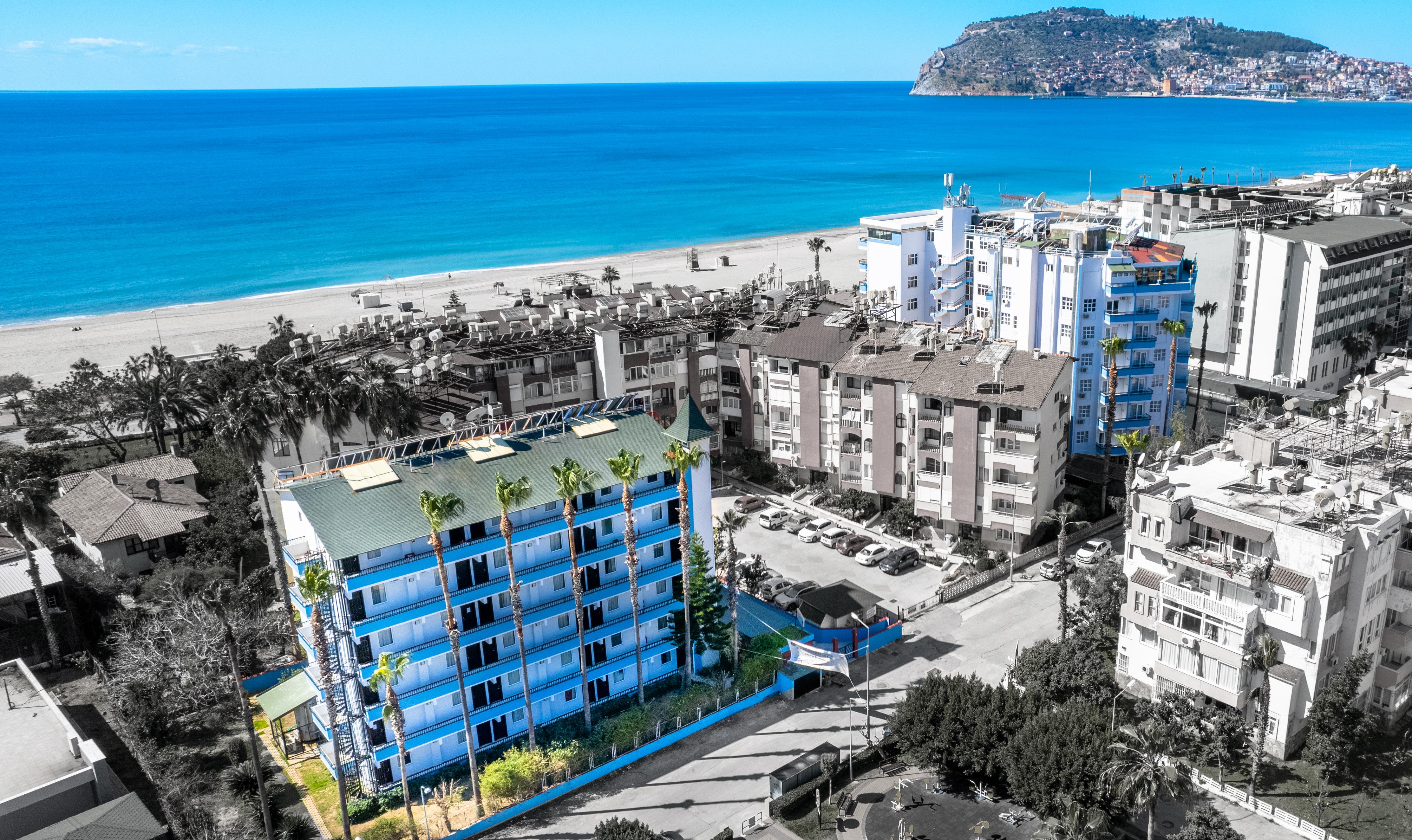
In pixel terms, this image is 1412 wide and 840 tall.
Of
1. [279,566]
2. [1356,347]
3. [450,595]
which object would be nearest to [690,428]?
[450,595]

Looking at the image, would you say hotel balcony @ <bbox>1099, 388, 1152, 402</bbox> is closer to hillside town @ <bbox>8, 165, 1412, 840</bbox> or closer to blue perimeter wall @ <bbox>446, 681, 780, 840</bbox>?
hillside town @ <bbox>8, 165, 1412, 840</bbox>

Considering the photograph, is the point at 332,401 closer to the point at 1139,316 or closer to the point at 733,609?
the point at 733,609

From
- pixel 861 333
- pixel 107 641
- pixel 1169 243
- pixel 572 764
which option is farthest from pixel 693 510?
pixel 1169 243

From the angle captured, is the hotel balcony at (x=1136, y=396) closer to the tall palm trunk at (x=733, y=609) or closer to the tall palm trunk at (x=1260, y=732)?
the tall palm trunk at (x=1260, y=732)

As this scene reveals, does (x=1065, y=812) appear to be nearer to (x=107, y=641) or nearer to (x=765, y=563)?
(x=765, y=563)

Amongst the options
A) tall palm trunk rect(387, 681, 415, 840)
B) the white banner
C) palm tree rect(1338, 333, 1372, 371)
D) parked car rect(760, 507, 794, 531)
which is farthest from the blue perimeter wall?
palm tree rect(1338, 333, 1372, 371)

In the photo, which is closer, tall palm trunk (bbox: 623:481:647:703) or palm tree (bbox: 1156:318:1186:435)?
tall palm trunk (bbox: 623:481:647:703)

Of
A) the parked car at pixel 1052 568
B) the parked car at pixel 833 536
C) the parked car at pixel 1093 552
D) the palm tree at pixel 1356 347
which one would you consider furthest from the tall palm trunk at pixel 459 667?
the palm tree at pixel 1356 347
